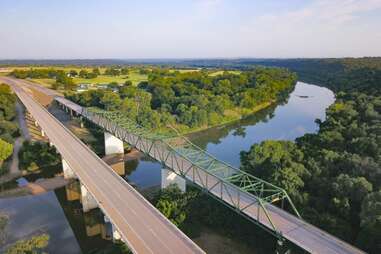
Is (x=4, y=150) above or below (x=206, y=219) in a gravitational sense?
above

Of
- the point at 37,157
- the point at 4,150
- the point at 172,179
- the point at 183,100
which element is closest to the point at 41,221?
the point at 172,179

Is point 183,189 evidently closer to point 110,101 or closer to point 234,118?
point 110,101

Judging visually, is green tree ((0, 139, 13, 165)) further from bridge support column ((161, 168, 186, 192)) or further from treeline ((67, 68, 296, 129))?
bridge support column ((161, 168, 186, 192))

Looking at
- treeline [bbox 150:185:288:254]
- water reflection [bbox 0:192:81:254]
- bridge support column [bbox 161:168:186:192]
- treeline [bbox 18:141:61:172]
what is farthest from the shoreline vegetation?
treeline [bbox 150:185:288:254]

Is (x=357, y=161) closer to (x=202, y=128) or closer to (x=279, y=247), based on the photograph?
(x=279, y=247)

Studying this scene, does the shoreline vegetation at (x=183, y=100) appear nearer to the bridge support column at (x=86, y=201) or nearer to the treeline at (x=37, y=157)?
the treeline at (x=37, y=157)

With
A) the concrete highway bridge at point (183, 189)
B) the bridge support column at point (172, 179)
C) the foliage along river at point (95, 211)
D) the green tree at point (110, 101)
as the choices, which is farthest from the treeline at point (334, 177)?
the green tree at point (110, 101)
